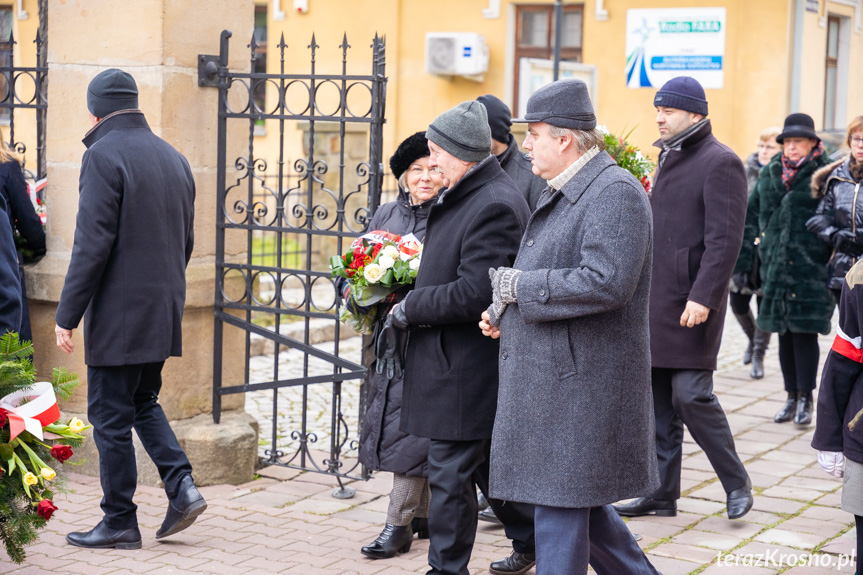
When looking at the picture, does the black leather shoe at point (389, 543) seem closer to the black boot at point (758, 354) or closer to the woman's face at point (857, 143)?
the woman's face at point (857, 143)

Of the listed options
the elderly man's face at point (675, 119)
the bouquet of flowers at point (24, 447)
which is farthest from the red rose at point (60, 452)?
the elderly man's face at point (675, 119)

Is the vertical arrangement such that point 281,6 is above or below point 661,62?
above

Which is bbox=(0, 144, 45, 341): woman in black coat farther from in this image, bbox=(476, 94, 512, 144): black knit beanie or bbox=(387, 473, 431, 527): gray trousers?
bbox=(476, 94, 512, 144): black knit beanie

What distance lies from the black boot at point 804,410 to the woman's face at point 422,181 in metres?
3.74

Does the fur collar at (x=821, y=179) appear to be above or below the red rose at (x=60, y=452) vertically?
above

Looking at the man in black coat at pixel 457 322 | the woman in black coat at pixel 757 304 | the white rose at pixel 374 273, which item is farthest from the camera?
the woman in black coat at pixel 757 304

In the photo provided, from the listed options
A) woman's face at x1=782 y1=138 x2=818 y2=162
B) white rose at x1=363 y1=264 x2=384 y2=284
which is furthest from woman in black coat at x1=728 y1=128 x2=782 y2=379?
white rose at x1=363 y1=264 x2=384 y2=284

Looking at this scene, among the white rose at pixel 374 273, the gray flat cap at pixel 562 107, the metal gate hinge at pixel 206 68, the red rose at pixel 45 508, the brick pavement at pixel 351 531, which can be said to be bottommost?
the brick pavement at pixel 351 531

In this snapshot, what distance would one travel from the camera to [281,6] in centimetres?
1867

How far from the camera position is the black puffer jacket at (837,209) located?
666 centimetres

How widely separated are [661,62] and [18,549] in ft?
38.7

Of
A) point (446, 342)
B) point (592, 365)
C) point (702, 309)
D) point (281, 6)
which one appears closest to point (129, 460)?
point (446, 342)

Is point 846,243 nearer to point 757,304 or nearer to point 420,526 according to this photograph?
point 757,304

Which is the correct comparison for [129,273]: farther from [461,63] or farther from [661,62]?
[461,63]
